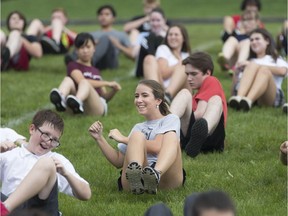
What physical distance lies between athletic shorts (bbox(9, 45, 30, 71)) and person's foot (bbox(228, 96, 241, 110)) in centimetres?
538

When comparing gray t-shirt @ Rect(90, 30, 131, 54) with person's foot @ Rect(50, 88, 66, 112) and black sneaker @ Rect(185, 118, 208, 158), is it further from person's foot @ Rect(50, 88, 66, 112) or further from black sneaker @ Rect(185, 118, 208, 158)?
black sneaker @ Rect(185, 118, 208, 158)

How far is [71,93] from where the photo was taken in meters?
12.1

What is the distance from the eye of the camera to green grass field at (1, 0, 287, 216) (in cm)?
780

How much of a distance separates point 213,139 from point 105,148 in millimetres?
1960

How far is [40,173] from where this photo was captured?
21.5 ft

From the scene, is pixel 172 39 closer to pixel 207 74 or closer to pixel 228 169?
pixel 207 74

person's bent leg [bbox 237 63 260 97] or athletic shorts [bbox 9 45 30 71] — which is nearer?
→ person's bent leg [bbox 237 63 260 97]

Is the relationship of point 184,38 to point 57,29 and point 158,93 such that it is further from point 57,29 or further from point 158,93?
point 57,29

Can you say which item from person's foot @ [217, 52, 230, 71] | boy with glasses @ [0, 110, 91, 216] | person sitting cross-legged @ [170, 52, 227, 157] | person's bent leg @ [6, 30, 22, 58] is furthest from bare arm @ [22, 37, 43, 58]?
boy with glasses @ [0, 110, 91, 216]

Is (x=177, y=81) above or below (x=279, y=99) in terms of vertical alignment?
above

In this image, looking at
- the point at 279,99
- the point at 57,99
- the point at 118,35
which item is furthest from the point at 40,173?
the point at 118,35

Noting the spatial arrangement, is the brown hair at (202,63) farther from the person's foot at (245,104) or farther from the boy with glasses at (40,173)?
the boy with glasses at (40,173)

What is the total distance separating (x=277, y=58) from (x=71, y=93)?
10.1 feet

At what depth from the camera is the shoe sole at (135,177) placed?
25.1 ft
